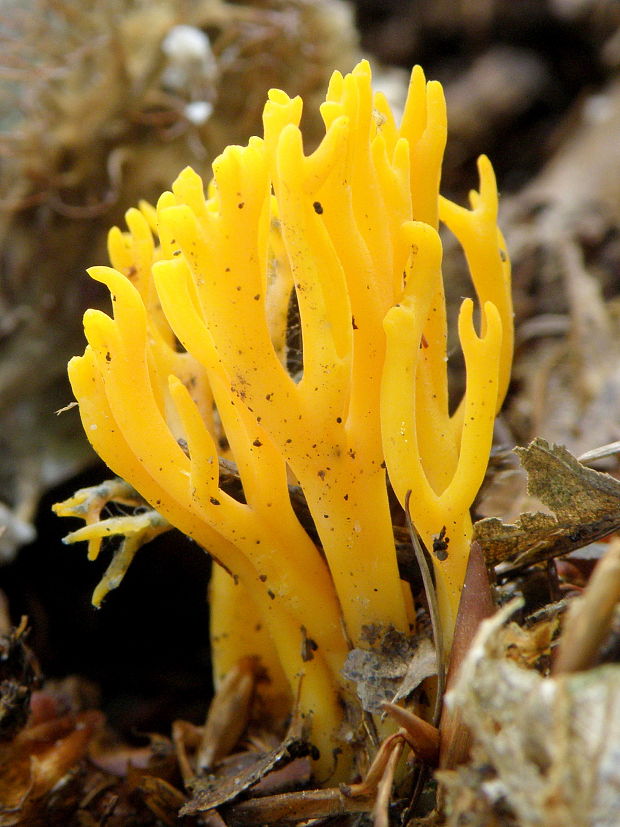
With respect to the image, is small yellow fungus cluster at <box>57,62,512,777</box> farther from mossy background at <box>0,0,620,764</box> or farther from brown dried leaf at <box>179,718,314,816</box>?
mossy background at <box>0,0,620,764</box>

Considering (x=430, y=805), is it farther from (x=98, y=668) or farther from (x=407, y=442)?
(x=98, y=668)

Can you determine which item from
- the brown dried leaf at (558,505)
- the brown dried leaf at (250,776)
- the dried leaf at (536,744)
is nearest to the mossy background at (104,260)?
the brown dried leaf at (250,776)

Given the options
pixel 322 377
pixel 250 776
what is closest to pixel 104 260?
pixel 322 377

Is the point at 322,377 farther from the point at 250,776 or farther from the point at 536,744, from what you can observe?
the point at 250,776

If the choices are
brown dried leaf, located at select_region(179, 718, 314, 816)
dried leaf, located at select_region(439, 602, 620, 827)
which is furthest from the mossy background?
dried leaf, located at select_region(439, 602, 620, 827)

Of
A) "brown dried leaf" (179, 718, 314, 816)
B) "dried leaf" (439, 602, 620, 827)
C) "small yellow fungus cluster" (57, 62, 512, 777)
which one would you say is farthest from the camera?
"brown dried leaf" (179, 718, 314, 816)

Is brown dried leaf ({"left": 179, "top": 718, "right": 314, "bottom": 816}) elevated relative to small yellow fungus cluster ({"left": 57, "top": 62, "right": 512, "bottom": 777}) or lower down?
lower down
